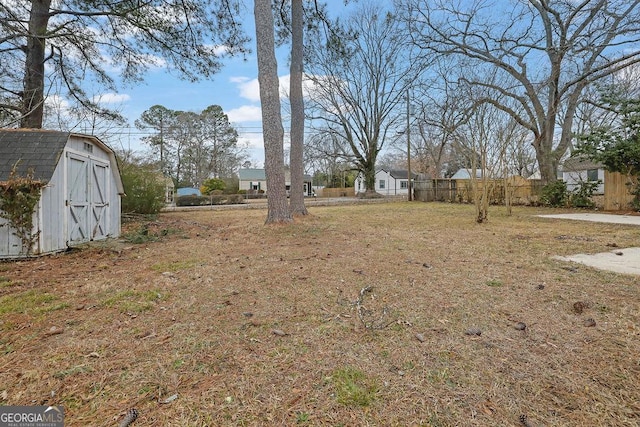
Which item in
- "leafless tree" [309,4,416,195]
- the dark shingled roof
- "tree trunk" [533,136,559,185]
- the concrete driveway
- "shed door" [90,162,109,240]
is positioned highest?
"leafless tree" [309,4,416,195]

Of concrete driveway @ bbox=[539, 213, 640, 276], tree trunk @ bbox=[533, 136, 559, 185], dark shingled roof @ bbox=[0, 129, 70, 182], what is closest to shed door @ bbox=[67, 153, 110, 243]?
dark shingled roof @ bbox=[0, 129, 70, 182]

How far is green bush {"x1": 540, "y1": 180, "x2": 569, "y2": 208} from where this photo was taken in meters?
13.2

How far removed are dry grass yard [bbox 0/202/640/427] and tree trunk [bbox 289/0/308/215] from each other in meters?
5.46

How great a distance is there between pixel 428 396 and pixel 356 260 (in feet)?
8.73

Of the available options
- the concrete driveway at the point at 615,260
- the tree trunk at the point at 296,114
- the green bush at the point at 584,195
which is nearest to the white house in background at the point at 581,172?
the green bush at the point at 584,195

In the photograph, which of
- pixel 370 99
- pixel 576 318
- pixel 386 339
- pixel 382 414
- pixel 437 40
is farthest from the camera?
pixel 370 99

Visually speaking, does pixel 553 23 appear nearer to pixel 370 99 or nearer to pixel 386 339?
pixel 370 99

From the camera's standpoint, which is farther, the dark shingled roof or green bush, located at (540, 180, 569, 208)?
green bush, located at (540, 180, 569, 208)

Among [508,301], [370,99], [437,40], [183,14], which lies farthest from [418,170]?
[508,301]

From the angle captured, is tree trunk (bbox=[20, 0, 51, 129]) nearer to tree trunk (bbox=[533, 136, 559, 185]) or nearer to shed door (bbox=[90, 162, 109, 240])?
shed door (bbox=[90, 162, 109, 240])

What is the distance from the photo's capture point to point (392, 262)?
154 inches

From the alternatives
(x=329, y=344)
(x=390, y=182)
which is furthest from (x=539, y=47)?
(x=390, y=182)

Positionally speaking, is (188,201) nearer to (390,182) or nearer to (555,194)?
(555,194)

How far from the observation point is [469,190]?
17.1m
